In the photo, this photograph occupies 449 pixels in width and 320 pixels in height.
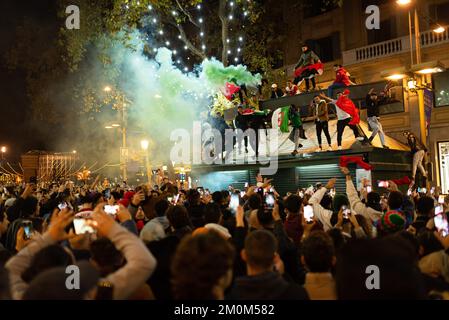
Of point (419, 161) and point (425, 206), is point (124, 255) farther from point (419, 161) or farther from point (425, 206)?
point (419, 161)

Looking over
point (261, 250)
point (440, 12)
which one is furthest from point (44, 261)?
point (440, 12)

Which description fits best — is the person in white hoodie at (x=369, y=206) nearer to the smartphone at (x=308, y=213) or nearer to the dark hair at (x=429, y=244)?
the smartphone at (x=308, y=213)

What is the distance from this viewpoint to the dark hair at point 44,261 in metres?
2.96

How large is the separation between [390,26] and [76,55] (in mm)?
17934

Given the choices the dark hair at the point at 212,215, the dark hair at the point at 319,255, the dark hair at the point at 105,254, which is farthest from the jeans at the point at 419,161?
the dark hair at the point at 105,254

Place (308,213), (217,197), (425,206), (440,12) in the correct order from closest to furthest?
1. (425,206)
2. (308,213)
3. (217,197)
4. (440,12)

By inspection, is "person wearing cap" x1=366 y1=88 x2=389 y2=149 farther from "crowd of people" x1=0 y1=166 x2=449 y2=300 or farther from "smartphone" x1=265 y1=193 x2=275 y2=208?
"crowd of people" x1=0 y1=166 x2=449 y2=300

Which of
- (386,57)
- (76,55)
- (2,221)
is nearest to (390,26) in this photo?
→ (386,57)

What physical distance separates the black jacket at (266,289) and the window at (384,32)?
81.8 ft

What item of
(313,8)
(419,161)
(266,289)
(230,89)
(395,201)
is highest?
(313,8)

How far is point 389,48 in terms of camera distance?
77.0ft

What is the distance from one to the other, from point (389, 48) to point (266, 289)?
2354 centimetres
